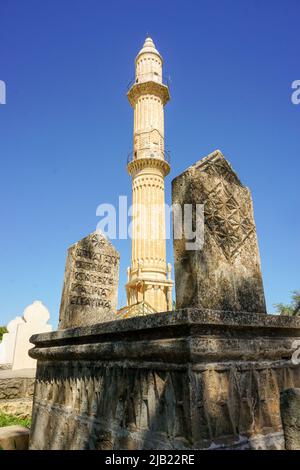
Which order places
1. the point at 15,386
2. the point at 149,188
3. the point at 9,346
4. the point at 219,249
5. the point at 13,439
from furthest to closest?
1. the point at 149,188
2. the point at 9,346
3. the point at 15,386
4. the point at 13,439
5. the point at 219,249

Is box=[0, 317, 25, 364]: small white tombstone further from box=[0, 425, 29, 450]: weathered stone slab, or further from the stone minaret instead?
box=[0, 425, 29, 450]: weathered stone slab

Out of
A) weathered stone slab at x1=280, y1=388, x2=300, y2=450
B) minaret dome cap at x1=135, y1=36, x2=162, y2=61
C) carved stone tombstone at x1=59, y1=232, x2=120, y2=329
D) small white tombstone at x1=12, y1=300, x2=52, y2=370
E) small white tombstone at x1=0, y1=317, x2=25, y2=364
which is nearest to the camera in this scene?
weathered stone slab at x1=280, y1=388, x2=300, y2=450

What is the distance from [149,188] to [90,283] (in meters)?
14.1

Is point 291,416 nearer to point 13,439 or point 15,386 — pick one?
point 13,439

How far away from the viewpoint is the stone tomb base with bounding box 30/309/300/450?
5.35 feet

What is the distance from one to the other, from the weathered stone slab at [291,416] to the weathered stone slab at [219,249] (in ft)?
2.23

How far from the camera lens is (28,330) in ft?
24.0

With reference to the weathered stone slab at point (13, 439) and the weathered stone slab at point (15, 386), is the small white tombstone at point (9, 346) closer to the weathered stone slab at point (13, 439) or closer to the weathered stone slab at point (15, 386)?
the weathered stone slab at point (15, 386)

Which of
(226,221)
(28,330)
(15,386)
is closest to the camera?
(226,221)

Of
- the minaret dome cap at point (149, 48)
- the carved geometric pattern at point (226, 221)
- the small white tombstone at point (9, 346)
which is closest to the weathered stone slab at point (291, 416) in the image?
the carved geometric pattern at point (226, 221)

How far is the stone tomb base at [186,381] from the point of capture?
5.35ft

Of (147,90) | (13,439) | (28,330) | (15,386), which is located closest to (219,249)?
(13,439)

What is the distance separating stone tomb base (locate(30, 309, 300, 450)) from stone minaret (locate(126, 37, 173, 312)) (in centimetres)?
1336

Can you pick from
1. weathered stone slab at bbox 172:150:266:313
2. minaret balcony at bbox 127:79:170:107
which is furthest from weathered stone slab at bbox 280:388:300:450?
minaret balcony at bbox 127:79:170:107
